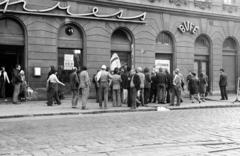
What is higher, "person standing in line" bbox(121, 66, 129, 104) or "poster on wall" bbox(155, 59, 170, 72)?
"poster on wall" bbox(155, 59, 170, 72)

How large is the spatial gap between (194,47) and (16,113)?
16.9 metres

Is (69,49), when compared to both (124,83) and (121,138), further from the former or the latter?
(121,138)

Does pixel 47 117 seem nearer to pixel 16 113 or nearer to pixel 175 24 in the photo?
pixel 16 113

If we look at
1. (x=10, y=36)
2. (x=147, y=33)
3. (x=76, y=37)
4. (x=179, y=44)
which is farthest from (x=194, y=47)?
(x=10, y=36)

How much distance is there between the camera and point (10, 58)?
20141 millimetres

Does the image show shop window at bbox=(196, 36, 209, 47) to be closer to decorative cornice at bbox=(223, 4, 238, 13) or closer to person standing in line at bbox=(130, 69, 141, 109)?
decorative cornice at bbox=(223, 4, 238, 13)

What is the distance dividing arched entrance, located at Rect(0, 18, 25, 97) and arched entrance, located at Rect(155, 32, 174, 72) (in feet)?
33.0

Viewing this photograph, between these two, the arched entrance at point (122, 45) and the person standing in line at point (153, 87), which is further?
the arched entrance at point (122, 45)

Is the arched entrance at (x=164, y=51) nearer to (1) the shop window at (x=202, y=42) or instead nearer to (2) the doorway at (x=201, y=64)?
(2) the doorway at (x=201, y=64)

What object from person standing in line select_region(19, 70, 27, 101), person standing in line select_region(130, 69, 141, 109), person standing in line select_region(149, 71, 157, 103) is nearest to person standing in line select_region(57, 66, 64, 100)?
person standing in line select_region(19, 70, 27, 101)

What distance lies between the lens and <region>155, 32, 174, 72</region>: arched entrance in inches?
1004

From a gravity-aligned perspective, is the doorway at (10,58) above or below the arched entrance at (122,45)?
below

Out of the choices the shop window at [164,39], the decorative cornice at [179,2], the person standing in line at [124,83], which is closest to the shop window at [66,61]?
the person standing in line at [124,83]

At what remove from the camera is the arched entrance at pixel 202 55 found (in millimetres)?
27562
